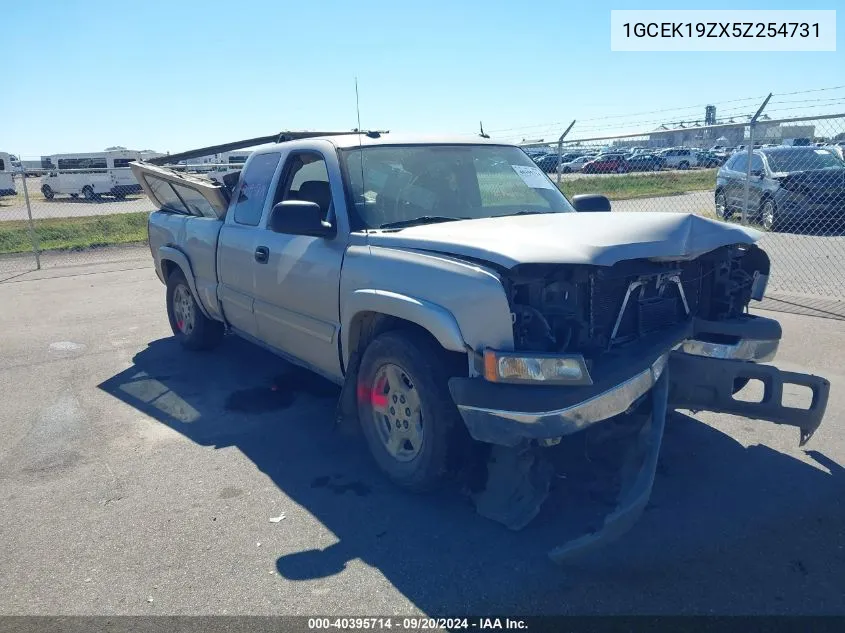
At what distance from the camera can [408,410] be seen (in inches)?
153

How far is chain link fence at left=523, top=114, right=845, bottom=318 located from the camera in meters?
8.69

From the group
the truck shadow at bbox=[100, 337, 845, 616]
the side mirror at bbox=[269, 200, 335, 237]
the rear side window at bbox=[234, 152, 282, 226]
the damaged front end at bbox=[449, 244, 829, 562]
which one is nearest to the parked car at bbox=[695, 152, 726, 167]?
the truck shadow at bbox=[100, 337, 845, 616]

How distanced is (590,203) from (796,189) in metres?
8.12

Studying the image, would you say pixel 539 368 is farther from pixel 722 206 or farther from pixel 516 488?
pixel 722 206

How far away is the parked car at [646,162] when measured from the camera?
45.2 feet

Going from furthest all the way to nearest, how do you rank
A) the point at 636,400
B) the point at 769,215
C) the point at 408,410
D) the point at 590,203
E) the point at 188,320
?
the point at 769,215, the point at 188,320, the point at 590,203, the point at 408,410, the point at 636,400

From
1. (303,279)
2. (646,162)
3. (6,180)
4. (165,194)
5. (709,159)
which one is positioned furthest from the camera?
(6,180)

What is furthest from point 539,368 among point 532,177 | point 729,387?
point 532,177

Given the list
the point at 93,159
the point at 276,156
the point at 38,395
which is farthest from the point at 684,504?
the point at 93,159

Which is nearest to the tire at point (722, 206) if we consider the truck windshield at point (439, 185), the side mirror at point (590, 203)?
the side mirror at point (590, 203)

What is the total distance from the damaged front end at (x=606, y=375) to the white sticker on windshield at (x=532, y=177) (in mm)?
1428

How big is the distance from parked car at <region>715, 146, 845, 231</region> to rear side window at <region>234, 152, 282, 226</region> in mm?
8574

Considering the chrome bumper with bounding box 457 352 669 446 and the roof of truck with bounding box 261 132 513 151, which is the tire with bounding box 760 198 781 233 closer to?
the roof of truck with bounding box 261 132 513 151

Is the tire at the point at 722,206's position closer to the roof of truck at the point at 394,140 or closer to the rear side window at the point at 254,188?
the roof of truck at the point at 394,140
